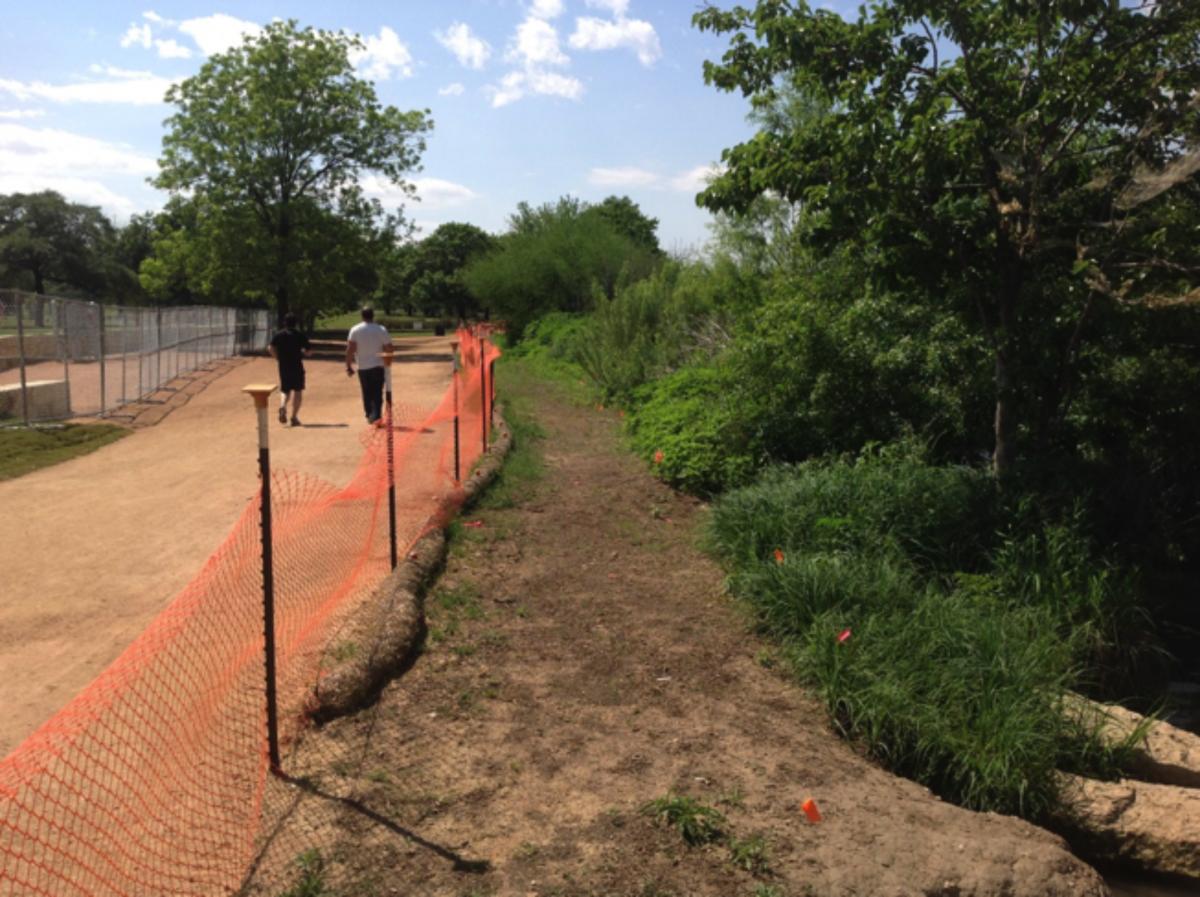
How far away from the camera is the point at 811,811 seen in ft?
Answer: 14.1

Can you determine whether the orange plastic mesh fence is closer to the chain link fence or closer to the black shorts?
the black shorts

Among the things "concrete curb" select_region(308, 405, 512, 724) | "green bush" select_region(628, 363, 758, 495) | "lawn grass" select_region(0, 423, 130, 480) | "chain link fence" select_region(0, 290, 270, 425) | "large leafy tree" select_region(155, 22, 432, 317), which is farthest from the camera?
"large leafy tree" select_region(155, 22, 432, 317)

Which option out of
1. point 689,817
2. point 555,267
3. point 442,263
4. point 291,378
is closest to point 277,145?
point 555,267

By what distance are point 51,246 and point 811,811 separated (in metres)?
57.9

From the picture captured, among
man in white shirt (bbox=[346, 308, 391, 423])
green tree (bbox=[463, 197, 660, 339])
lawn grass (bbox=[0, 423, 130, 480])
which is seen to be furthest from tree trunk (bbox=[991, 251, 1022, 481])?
green tree (bbox=[463, 197, 660, 339])

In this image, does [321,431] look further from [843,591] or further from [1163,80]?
[1163,80]

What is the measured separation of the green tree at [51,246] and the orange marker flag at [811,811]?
56.4m

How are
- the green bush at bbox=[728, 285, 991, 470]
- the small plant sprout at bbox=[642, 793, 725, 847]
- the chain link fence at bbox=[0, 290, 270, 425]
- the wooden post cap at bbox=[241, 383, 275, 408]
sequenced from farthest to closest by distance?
the chain link fence at bbox=[0, 290, 270, 425] → the green bush at bbox=[728, 285, 991, 470] → the wooden post cap at bbox=[241, 383, 275, 408] → the small plant sprout at bbox=[642, 793, 725, 847]

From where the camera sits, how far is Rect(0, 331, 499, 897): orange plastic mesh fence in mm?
3734

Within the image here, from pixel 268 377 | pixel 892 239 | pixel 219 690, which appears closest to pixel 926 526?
pixel 892 239

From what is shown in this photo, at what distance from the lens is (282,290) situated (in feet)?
115

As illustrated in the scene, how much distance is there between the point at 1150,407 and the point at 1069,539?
2155 mm

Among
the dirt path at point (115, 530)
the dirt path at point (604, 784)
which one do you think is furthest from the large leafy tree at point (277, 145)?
the dirt path at point (604, 784)

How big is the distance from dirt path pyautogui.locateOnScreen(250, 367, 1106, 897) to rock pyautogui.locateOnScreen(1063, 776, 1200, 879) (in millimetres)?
889
